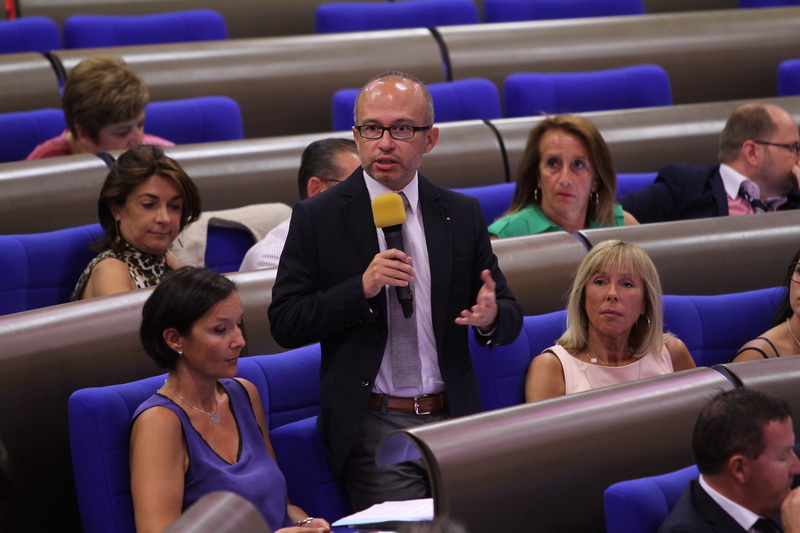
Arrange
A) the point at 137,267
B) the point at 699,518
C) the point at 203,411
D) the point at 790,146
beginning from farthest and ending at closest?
the point at 790,146 → the point at 137,267 → the point at 203,411 → the point at 699,518

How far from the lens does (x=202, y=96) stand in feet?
13.0

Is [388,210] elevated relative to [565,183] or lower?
elevated

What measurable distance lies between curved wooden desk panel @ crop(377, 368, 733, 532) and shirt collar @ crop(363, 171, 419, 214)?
0.45m

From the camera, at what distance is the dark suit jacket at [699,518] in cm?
163

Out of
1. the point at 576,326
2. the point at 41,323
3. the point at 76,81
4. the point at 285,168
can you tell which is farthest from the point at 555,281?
the point at 76,81

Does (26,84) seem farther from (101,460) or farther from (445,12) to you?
(101,460)

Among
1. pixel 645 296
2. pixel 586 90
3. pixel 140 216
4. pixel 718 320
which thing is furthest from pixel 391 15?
pixel 645 296

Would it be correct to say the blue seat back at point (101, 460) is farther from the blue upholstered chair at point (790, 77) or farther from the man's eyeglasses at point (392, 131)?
the blue upholstered chair at point (790, 77)

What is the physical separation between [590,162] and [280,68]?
1489 mm

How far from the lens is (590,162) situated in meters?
3.07

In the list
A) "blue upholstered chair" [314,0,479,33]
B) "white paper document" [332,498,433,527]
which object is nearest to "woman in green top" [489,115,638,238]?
"white paper document" [332,498,433,527]

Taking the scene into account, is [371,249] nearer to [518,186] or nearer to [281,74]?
[518,186]

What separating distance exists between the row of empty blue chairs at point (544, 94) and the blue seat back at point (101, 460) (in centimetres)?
205

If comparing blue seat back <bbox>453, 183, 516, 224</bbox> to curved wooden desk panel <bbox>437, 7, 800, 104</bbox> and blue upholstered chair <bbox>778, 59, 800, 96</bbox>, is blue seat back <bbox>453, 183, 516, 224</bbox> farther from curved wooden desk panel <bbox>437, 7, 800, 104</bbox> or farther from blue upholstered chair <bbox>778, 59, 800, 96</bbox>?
blue upholstered chair <bbox>778, 59, 800, 96</bbox>
